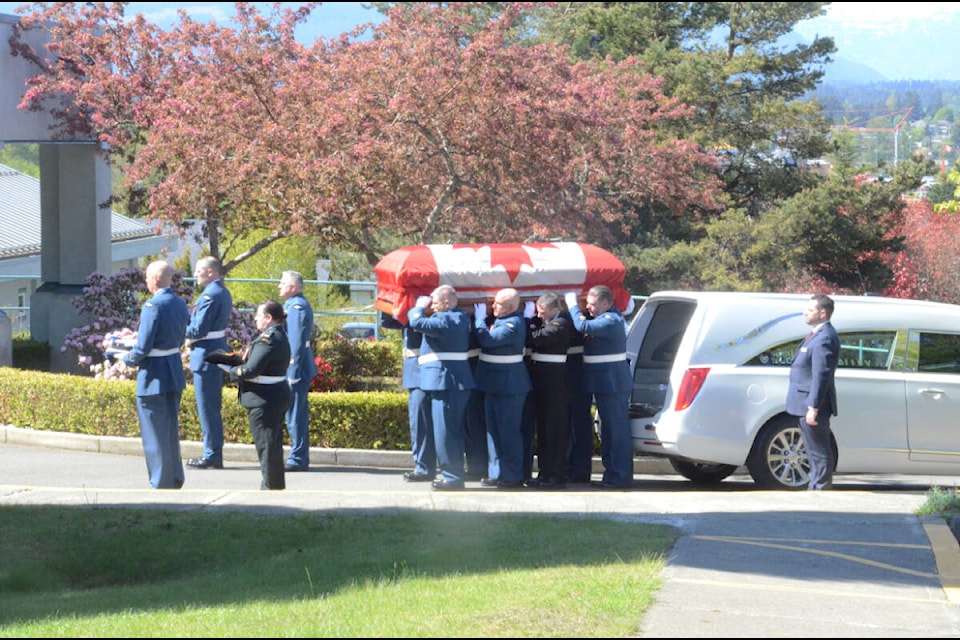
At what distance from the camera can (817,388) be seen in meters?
9.84

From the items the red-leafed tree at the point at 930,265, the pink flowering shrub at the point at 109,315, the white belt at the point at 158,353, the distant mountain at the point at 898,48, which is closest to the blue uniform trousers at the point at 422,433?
the white belt at the point at 158,353

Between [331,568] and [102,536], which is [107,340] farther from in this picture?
[331,568]

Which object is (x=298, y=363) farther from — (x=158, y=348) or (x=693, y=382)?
(x=693, y=382)

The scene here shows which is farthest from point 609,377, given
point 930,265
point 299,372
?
point 930,265

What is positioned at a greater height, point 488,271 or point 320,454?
point 488,271

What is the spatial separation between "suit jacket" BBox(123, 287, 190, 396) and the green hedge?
2.49m

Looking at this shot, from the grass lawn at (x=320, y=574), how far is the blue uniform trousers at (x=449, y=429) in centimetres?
193

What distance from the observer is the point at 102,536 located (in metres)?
7.98

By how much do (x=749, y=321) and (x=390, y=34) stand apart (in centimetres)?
678

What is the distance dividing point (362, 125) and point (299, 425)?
14.1 ft

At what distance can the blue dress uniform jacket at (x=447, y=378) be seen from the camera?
1044 centimetres

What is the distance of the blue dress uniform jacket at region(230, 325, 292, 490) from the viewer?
9.67 m

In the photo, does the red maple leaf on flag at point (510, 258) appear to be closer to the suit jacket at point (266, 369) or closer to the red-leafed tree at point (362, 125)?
the suit jacket at point (266, 369)

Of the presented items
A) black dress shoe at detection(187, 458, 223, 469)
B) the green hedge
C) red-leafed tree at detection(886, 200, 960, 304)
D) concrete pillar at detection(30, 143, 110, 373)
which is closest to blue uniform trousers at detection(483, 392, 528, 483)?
the green hedge
